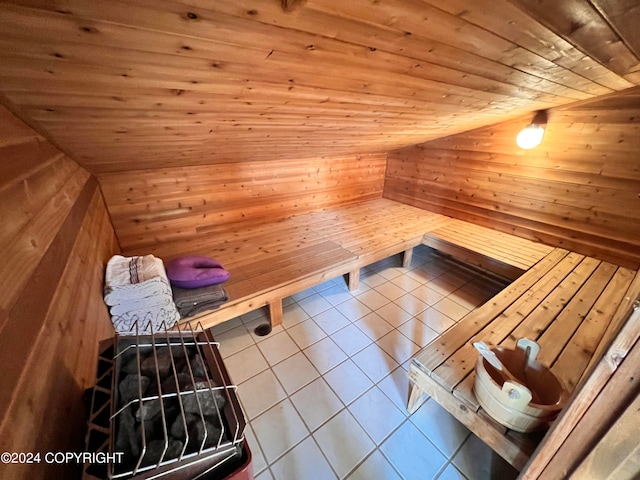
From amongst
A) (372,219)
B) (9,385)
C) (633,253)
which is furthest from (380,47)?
(633,253)

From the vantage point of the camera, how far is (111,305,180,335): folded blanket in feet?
4.22

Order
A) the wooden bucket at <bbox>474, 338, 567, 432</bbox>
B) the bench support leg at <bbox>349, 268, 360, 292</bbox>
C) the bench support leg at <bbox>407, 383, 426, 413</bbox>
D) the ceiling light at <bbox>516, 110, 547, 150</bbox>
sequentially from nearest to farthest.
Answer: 1. the wooden bucket at <bbox>474, 338, 567, 432</bbox>
2. the bench support leg at <bbox>407, 383, 426, 413</bbox>
3. the ceiling light at <bbox>516, 110, 547, 150</bbox>
4. the bench support leg at <bbox>349, 268, 360, 292</bbox>

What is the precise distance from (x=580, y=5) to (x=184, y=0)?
3.49ft

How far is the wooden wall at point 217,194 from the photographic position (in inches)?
83.7

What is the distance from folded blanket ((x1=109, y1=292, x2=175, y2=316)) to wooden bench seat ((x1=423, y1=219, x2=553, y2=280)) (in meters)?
2.49

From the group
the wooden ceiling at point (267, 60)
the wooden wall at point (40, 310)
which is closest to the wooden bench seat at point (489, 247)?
the wooden ceiling at point (267, 60)

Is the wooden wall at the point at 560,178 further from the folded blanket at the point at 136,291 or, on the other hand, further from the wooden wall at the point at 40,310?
the wooden wall at the point at 40,310

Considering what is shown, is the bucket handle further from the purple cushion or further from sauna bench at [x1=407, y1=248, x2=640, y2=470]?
the purple cushion

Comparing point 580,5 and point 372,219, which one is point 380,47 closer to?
point 580,5

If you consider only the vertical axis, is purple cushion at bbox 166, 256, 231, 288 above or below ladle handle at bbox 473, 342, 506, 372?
below

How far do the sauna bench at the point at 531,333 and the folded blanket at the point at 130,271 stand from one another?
149 centimetres

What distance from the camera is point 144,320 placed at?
140 centimetres

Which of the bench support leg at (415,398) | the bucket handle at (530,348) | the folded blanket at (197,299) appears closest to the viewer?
the bucket handle at (530,348)

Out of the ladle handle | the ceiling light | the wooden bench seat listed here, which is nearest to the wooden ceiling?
the ceiling light
